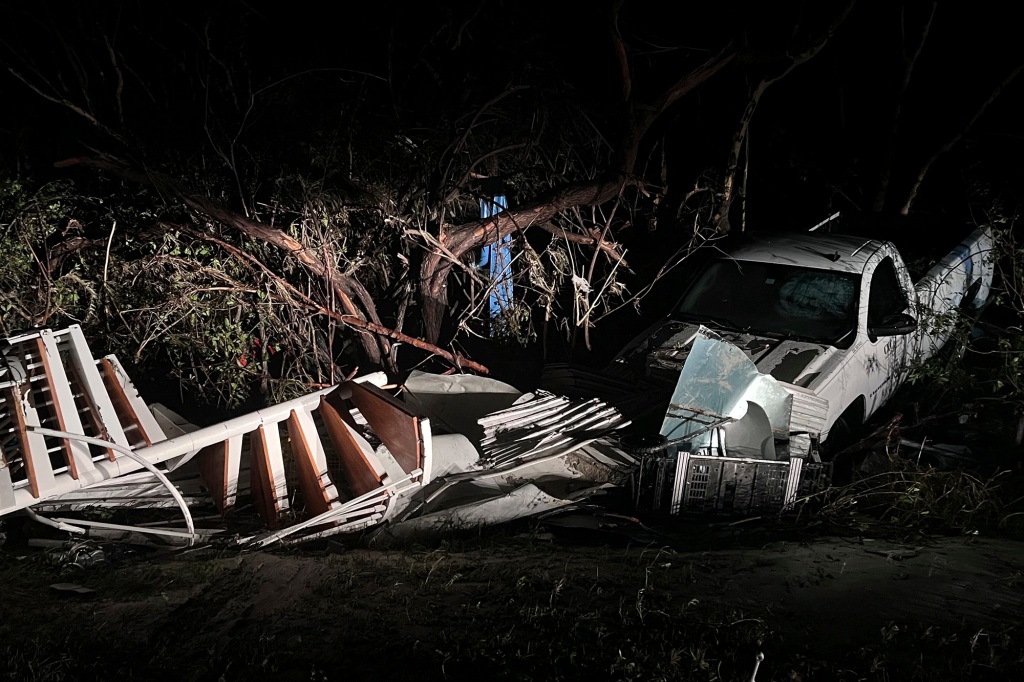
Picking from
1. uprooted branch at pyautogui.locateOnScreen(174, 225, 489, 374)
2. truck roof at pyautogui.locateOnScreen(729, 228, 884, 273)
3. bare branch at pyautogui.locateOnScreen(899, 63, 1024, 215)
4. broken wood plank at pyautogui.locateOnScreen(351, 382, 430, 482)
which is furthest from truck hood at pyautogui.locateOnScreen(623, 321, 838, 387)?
bare branch at pyautogui.locateOnScreen(899, 63, 1024, 215)

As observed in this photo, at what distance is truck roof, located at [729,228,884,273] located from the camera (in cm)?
655

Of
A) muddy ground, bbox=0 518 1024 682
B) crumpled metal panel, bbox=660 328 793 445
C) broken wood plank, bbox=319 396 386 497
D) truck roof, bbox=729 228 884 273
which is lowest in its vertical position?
muddy ground, bbox=0 518 1024 682

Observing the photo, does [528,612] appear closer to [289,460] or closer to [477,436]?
[477,436]

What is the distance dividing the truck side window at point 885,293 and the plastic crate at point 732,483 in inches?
78.5

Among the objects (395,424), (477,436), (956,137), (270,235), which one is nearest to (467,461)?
(477,436)

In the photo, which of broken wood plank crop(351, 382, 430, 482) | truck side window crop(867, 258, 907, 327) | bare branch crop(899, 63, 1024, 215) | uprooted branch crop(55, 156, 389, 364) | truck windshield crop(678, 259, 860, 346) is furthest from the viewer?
bare branch crop(899, 63, 1024, 215)

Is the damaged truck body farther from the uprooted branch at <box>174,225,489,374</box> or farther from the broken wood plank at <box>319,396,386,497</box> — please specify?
the uprooted branch at <box>174,225,489,374</box>

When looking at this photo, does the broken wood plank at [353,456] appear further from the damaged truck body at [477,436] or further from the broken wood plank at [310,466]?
the broken wood plank at [310,466]

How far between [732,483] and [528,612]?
2070 millimetres

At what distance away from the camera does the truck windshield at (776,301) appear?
6.23 meters

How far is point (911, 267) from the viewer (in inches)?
312

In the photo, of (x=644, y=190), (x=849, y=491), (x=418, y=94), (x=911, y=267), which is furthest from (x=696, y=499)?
(x=418, y=94)

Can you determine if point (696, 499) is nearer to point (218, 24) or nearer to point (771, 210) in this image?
point (218, 24)

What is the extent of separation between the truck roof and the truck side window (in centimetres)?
21
